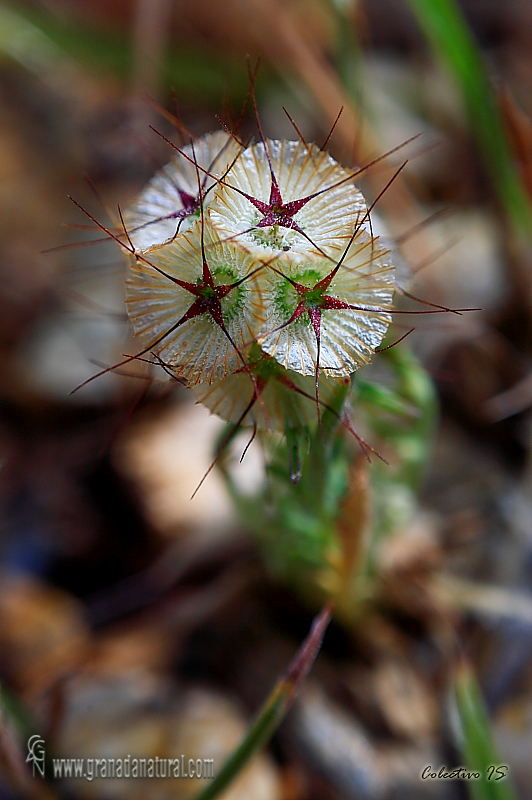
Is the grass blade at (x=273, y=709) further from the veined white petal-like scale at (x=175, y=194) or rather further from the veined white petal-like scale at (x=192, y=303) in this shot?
the veined white petal-like scale at (x=175, y=194)

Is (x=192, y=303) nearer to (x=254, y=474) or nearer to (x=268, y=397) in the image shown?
(x=268, y=397)

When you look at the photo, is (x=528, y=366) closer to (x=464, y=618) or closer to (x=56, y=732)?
(x=464, y=618)

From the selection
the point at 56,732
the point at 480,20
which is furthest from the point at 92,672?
the point at 480,20

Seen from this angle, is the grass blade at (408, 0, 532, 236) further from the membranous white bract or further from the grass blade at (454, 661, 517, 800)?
the grass blade at (454, 661, 517, 800)

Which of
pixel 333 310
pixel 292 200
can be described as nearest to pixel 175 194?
pixel 292 200

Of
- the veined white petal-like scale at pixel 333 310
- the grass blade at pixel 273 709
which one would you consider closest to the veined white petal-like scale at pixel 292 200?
the veined white petal-like scale at pixel 333 310

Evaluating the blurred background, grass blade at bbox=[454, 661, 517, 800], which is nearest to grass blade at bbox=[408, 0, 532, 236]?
the blurred background
